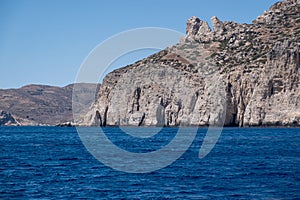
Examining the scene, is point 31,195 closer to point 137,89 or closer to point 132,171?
point 132,171

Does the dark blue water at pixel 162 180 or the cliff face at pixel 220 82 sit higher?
the cliff face at pixel 220 82

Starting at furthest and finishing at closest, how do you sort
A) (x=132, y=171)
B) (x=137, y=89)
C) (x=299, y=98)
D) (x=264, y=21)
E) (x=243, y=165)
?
1. (x=264, y=21)
2. (x=137, y=89)
3. (x=299, y=98)
4. (x=243, y=165)
5. (x=132, y=171)

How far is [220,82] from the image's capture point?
461 feet

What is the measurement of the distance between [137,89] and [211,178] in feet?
449

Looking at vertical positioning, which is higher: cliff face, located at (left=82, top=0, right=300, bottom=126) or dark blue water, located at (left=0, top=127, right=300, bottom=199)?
cliff face, located at (left=82, top=0, right=300, bottom=126)

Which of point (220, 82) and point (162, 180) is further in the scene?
point (220, 82)

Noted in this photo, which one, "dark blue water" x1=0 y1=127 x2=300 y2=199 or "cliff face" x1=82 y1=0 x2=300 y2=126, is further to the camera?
"cliff face" x1=82 y1=0 x2=300 y2=126

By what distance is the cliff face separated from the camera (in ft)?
421

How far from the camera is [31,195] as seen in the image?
1131 inches

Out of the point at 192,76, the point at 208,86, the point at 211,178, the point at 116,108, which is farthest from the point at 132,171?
the point at 116,108

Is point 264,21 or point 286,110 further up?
point 264,21

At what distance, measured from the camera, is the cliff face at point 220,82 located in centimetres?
12825

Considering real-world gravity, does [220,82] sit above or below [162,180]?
above

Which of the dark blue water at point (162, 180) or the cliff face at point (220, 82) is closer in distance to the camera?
the dark blue water at point (162, 180)
